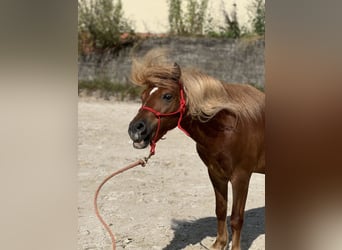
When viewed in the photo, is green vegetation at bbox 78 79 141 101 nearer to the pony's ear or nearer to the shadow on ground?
the pony's ear

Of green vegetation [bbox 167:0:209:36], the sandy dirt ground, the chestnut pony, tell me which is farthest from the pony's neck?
green vegetation [bbox 167:0:209:36]

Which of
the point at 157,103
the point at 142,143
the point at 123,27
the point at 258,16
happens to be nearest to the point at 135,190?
the point at 142,143

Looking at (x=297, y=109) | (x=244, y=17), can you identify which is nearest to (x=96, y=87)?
(x=244, y=17)

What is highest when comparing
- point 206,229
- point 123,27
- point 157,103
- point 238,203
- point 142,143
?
point 123,27

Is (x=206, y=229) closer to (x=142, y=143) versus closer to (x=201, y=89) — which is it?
(x=142, y=143)

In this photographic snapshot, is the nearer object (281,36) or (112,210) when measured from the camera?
(281,36)

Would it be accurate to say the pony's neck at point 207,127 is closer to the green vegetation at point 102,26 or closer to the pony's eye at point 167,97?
the pony's eye at point 167,97

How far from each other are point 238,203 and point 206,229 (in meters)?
0.17

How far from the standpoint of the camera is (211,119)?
1.67m

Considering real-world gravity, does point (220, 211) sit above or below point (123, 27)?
below

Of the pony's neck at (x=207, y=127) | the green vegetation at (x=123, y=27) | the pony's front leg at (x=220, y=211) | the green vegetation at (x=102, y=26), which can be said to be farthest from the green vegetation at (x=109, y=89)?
the pony's front leg at (x=220, y=211)

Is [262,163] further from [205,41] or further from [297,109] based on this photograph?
[205,41]

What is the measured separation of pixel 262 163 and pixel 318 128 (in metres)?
0.24

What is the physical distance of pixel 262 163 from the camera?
1.71m
